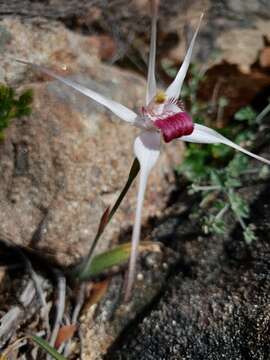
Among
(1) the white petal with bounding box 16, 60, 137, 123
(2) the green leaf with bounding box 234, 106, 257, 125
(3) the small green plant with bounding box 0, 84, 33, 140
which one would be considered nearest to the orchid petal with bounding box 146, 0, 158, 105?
(1) the white petal with bounding box 16, 60, 137, 123

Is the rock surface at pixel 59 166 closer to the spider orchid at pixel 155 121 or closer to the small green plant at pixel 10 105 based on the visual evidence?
the small green plant at pixel 10 105

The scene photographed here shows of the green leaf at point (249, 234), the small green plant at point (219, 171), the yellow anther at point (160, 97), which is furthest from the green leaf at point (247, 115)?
the yellow anther at point (160, 97)

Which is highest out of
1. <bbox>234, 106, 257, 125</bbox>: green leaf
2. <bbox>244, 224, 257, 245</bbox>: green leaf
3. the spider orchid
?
the spider orchid

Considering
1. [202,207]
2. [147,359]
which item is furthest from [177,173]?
[147,359]

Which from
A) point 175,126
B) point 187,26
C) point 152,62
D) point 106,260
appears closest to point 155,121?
point 175,126

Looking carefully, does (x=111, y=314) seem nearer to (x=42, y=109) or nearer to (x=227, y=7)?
(x=42, y=109)

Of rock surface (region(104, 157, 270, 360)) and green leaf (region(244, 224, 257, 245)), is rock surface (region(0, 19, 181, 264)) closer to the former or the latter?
rock surface (region(104, 157, 270, 360))
